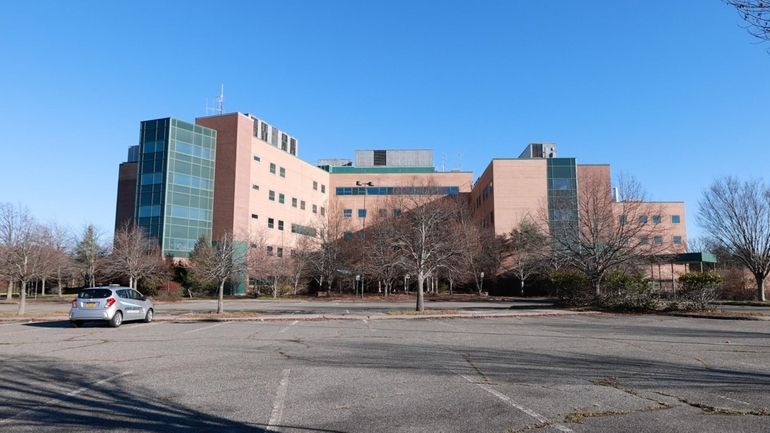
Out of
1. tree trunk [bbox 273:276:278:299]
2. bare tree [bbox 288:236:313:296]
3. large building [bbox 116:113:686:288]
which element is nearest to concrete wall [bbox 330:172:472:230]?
large building [bbox 116:113:686:288]

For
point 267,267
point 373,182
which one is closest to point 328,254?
point 267,267

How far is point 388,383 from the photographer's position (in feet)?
26.8

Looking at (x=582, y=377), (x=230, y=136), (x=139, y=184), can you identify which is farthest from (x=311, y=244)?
(x=582, y=377)

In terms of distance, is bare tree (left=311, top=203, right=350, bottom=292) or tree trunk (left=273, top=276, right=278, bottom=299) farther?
bare tree (left=311, top=203, right=350, bottom=292)

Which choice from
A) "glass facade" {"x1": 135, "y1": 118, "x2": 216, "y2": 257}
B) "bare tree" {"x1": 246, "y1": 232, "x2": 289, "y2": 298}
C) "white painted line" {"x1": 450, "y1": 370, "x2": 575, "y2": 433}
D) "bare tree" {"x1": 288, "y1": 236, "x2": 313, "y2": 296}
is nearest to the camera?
"white painted line" {"x1": 450, "y1": 370, "x2": 575, "y2": 433}

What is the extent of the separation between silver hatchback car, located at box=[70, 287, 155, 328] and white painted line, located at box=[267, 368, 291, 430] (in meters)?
12.8

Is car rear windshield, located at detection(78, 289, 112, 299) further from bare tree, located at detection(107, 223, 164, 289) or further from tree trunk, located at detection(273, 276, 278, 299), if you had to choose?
tree trunk, located at detection(273, 276, 278, 299)

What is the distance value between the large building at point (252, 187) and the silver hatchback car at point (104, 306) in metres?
31.9

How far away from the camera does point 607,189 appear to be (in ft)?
111

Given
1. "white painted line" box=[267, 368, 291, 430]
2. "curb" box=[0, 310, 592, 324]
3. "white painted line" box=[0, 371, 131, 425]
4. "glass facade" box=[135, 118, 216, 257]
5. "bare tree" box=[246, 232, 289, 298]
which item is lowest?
"curb" box=[0, 310, 592, 324]

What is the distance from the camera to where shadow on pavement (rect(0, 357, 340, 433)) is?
5816 millimetres

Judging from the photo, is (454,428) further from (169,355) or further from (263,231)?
(263,231)

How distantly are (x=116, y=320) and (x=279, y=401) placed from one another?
1492 cm

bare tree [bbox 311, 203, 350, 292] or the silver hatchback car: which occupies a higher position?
bare tree [bbox 311, 203, 350, 292]
